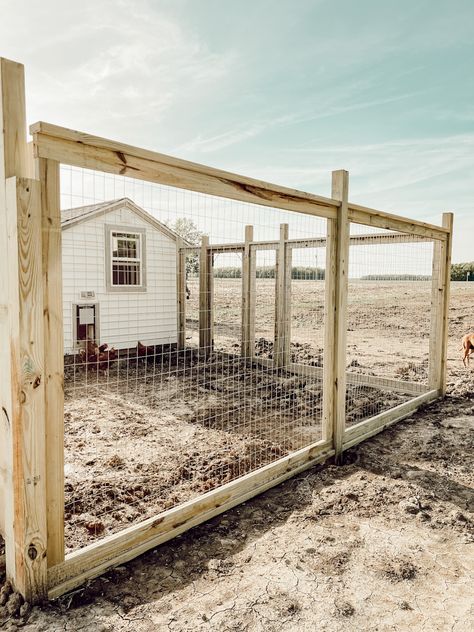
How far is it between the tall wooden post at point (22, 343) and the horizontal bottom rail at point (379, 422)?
2.69 meters

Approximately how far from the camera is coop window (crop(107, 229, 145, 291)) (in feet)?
28.3

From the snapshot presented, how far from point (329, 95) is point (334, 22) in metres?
2.63

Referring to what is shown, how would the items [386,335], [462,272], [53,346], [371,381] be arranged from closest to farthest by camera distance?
[53,346] < [371,381] < [386,335] < [462,272]

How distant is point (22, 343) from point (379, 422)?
3.63 metres

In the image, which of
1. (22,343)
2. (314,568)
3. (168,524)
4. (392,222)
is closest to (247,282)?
(392,222)

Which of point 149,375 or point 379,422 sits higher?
point 379,422

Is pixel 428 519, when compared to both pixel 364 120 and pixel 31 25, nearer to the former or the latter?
pixel 31 25

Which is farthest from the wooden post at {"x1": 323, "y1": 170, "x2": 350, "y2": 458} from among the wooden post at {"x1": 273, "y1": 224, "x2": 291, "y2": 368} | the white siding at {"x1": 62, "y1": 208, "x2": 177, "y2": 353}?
the white siding at {"x1": 62, "y1": 208, "x2": 177, "y2": 353}

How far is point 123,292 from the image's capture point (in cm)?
877

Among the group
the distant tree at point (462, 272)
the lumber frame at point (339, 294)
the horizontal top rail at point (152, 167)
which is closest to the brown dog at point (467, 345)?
the lumber frame at point (339, 294)

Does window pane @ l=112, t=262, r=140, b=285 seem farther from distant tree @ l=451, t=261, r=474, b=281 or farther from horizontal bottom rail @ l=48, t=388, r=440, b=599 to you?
distant tree @ l=451, t=261, r=474, b=281

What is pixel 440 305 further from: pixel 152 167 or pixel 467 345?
pixel 152 167

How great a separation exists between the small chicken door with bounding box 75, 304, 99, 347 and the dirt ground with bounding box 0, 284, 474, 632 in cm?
619

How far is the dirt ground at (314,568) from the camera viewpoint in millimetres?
1710
